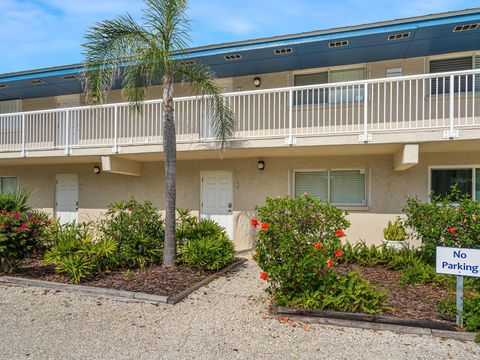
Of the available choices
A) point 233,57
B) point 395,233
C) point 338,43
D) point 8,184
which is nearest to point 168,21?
point 233,57

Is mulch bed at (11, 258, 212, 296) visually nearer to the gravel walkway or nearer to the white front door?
the gravel walkway

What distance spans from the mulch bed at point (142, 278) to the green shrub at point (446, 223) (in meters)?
4.40

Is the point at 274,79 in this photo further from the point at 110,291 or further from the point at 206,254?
the point at 110,291

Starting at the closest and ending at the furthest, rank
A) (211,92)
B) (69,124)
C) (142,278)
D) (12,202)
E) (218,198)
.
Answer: (142,278) → (211,92) → (12,202) → (218,198) → (69,124)

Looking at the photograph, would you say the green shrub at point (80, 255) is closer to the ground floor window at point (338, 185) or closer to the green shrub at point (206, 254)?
the green shrub at point (206, 254)

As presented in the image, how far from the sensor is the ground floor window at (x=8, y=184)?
43.5 ft

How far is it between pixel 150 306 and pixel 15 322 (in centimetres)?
188

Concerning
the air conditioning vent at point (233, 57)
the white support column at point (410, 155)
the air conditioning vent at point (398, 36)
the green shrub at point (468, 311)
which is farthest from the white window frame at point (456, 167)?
the air conditioning vent at point (233, 57)

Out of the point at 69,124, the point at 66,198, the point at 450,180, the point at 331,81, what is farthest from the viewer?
the point at 66,198

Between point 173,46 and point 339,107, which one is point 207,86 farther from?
point 339,107

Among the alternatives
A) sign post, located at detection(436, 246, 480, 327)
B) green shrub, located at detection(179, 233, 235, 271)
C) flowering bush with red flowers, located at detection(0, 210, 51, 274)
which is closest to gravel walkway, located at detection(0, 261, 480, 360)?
sign post, located at detection(436, 246, 480, 327)

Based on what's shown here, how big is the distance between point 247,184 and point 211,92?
129 inches

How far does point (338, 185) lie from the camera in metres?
9.73

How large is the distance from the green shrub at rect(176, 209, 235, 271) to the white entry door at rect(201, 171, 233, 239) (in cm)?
183
